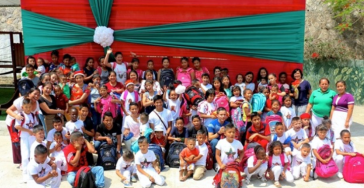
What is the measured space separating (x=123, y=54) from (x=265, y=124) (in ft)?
10.0

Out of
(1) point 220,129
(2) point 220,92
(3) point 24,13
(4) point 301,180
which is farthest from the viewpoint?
(3) point 24,13

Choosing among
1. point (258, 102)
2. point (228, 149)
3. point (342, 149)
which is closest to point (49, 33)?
point (258, 102)

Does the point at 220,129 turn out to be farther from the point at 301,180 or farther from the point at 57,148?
the point at 57,148

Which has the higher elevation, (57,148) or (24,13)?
(24,13)

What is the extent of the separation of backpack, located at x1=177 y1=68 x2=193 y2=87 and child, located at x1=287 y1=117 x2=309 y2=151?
1817 millimetres

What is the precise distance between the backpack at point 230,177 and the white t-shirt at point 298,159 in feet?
2.85

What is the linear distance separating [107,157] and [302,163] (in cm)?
255

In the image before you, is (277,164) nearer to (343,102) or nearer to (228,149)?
(228,149)

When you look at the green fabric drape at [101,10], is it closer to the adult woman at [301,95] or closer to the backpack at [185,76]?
the backpack at [185,76]

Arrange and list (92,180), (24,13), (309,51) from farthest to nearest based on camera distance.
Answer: (309,51) → (24,13) → (92,180)

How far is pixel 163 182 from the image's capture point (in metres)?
4.03

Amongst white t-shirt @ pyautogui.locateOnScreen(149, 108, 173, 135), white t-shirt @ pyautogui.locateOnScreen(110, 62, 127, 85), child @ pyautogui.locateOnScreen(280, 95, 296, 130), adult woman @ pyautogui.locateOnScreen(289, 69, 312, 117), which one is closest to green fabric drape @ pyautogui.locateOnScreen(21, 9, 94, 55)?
white t-shirt @ pyautogui.locateOnScreen(110, 62, 127, 85)

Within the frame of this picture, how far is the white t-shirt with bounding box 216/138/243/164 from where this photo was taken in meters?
4.09

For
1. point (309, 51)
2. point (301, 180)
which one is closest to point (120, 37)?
point (301, 180)
